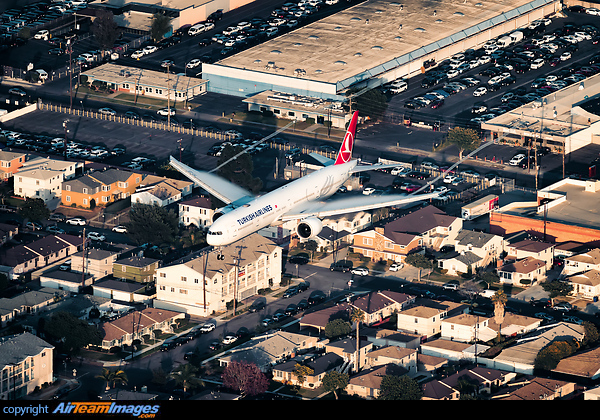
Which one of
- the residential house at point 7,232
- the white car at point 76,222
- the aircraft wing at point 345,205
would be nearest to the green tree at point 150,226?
the white car at point 76,222

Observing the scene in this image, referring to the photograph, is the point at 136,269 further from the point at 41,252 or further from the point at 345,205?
the point at 345,205

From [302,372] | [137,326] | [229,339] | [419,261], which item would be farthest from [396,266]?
[137,326]

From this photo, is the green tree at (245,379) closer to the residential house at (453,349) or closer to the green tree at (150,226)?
the residential house at (453,349)

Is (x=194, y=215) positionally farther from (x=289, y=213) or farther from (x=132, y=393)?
(x=132, y=393)

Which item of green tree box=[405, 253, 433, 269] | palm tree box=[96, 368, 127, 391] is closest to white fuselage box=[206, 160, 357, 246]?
green tree box=[405, 253, 433, 269]

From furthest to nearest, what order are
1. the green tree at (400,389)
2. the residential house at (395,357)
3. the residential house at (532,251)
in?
the residential house at (532,251)
the residential house at (395,357)
the green tree at (400,389)

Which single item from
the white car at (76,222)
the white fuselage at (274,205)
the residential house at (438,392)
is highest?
Result: the white fuselage at (274,205)

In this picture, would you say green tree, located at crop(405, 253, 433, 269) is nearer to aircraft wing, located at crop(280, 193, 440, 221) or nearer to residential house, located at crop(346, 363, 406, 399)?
aircraft wing, located at crop(280, 193, 440, 221)

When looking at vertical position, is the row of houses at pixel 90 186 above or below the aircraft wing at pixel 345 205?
below
